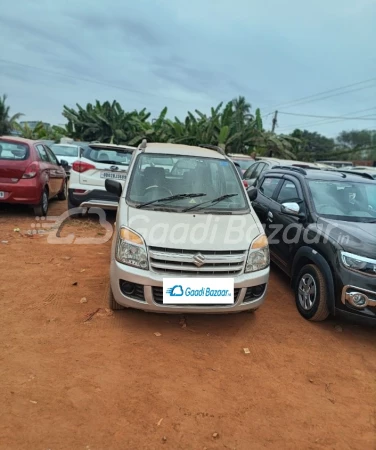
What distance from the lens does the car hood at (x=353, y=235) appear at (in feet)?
11.5

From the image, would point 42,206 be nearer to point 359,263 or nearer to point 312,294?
point 312,294

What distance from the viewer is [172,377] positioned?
2.87m

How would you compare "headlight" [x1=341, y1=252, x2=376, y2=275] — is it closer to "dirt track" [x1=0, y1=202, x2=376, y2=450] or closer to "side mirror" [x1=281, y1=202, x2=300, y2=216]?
"dirt track" [x1=0, y1=202, x2=376, y2=450]

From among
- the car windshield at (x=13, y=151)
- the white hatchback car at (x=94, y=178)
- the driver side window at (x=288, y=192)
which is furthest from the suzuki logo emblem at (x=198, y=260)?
the car windshield at (x=13, y=151)

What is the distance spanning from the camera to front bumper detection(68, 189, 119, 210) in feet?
22.5

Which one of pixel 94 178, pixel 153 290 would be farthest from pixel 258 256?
pixel 94 178

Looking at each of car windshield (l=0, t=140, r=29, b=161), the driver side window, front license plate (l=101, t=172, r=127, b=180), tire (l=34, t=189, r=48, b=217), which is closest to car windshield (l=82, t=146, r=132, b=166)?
front license plate (l=101, t=172, r=127, b=180)

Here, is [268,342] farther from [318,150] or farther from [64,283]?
[318,150]

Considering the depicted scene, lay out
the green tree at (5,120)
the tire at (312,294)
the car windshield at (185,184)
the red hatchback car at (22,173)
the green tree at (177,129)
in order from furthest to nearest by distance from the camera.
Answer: the green tree at (5,120) → the green tree at (177,129) → the red hatchback car at (22,173) → the car windshield at (185,184) → the tire at (312,294)

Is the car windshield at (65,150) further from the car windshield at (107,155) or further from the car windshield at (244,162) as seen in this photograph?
the car windshield at (107,155)

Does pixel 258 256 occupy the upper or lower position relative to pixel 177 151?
lower

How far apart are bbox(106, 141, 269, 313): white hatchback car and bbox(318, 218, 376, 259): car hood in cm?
81

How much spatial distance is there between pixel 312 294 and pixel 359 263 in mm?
678

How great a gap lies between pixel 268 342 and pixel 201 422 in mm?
1301
